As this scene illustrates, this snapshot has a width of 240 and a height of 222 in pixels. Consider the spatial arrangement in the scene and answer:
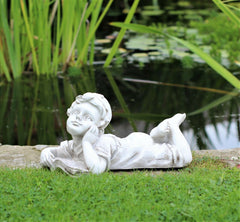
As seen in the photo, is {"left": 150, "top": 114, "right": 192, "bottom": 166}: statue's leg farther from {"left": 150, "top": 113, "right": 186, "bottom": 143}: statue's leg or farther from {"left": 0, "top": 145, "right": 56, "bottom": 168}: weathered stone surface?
{"left": 0, "top": 145, "right": 56, "bottom": 168}: weathered stone surface

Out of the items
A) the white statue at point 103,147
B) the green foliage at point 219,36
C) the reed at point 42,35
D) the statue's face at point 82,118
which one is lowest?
the green foliage at point 219,36

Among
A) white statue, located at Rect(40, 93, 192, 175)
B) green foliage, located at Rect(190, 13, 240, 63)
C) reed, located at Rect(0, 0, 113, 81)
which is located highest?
white statue, located at Rect(40, 93, 192, 175)

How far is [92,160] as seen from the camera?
11.6 ft

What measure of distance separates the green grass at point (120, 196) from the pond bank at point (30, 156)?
31 cm

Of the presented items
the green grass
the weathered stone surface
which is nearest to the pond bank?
the weathered stone surface

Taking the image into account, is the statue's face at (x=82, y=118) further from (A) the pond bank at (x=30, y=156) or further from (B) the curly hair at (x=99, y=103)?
(A) the pond bank at (x=30, y=156)

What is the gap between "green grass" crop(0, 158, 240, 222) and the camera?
2.90 metres

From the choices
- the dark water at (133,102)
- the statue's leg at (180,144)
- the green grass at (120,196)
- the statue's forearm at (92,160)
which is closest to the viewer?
the green grass at (120,196)

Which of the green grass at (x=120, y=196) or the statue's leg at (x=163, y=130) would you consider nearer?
the green grass at (x=120, y=196)

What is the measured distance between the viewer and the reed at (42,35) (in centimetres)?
621

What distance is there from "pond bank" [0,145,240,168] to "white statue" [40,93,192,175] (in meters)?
0.32

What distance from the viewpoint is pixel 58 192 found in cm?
320

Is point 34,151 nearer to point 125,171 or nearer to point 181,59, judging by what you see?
point 125,171

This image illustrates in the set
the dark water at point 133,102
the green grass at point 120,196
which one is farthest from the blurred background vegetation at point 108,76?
the green grass at point 120,196
